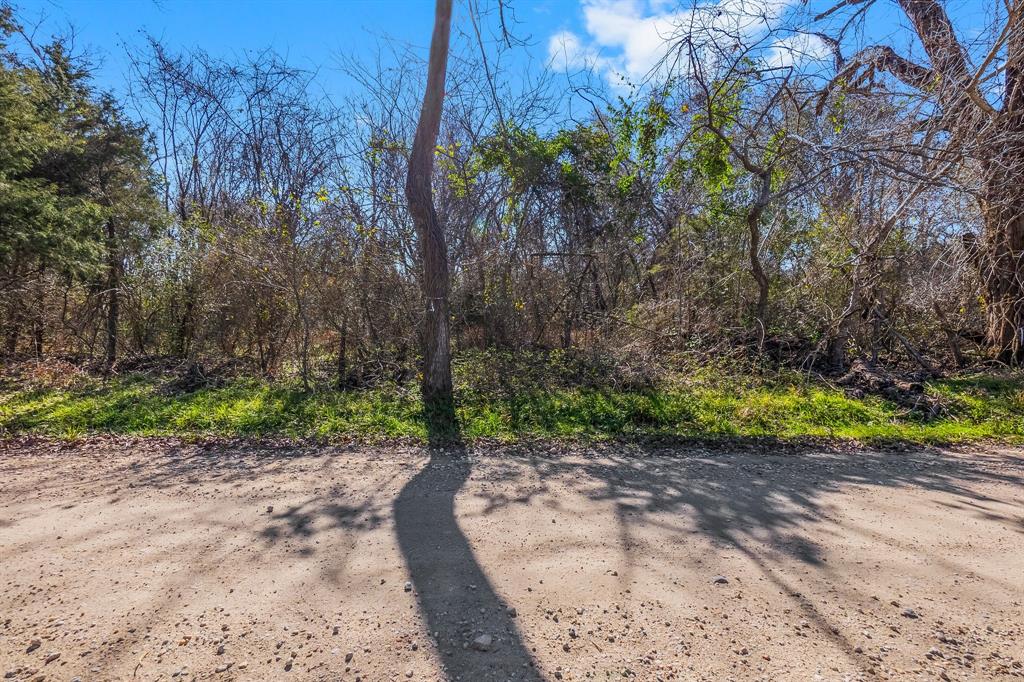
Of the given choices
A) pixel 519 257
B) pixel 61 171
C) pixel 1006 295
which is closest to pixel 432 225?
pixel 519 257

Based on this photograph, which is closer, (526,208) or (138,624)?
(138,624)

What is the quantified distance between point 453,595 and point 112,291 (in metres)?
11.1

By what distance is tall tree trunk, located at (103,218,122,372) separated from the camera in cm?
1013

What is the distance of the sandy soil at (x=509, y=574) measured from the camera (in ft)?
7.72

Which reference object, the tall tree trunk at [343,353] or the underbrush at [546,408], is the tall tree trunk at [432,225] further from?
the tall tree trunk at [343,353]

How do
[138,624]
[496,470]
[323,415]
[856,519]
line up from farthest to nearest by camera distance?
[323,415], [496,470], [856,519], [138,624]

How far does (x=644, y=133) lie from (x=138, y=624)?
1020 cm

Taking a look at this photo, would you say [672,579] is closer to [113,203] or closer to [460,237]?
[460,237]

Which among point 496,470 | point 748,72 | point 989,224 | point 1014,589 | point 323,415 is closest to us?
point 1014,589

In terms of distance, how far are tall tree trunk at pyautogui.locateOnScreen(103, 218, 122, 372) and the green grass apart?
5.75 ft

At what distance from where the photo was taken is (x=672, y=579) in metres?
3.00

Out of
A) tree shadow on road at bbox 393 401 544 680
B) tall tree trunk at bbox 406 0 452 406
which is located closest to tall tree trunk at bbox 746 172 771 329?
tall tree trunk at bbox 406 0 452 406

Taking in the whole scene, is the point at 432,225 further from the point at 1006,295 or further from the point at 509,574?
the point at 1006,295

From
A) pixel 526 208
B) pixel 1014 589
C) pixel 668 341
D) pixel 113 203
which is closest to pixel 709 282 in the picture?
pixel 668 341
